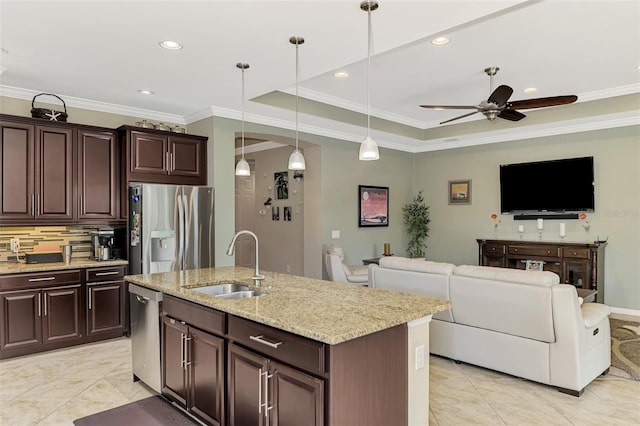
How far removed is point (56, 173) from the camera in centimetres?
448

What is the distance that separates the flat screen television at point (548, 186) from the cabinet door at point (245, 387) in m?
5.84

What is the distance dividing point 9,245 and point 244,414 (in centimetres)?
378

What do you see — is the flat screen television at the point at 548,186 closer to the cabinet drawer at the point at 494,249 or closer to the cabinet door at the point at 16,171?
the cabinet drawer at the point at 494,249

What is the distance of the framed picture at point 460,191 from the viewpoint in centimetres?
755

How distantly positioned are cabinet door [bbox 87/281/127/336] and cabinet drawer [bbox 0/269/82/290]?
0.20 m

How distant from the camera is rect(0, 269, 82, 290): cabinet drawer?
4.05 metres

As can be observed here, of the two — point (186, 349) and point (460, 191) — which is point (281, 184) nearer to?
point (460, 191)

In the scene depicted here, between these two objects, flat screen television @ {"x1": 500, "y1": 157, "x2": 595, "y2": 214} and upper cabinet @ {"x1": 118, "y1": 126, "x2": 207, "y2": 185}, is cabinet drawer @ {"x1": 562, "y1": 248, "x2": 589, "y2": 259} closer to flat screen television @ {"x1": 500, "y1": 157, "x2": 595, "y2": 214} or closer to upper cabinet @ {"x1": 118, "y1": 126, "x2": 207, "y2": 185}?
flat screen television @ {"x1": 500, "y1": 157, "x2": 595, "y2": 214}

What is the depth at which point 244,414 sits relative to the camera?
90.8 inches

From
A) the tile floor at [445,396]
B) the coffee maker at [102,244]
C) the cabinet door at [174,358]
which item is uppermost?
the coffee maker at [102,244]

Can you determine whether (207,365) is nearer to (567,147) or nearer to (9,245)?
(9,245)

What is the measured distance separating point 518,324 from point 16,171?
497 centimetres

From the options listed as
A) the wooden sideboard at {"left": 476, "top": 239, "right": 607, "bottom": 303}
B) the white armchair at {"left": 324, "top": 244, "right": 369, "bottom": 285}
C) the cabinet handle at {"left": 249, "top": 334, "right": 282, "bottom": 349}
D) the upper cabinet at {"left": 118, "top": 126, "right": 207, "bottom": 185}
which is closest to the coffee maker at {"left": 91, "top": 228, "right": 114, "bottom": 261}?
the upper cabinet at {"left": 118, "top": 126, "right": 207, "bottom": 185}

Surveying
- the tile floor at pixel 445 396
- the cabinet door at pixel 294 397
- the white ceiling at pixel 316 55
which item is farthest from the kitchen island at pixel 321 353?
the white ceiling at pixel 316 55
